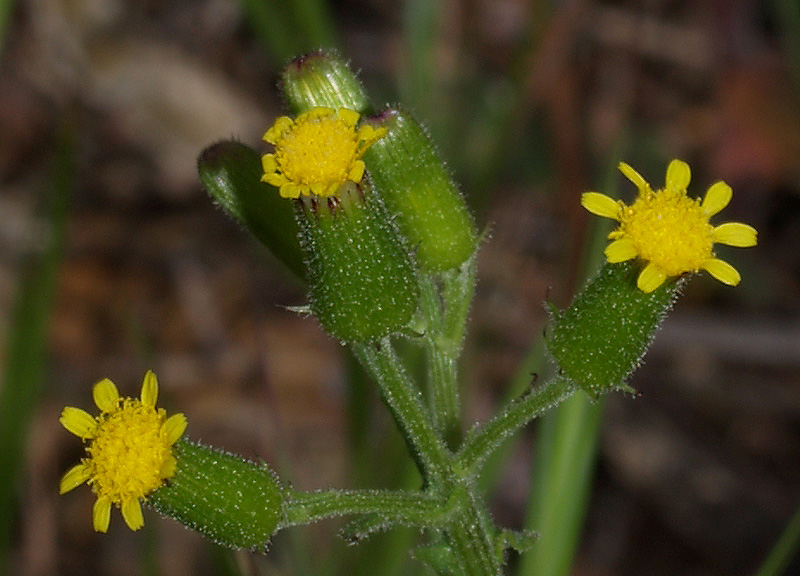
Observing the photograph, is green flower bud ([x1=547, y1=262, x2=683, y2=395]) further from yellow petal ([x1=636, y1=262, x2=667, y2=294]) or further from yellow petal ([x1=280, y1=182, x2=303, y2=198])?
yellow petal ([x1=280, y1=182, x2=303, y2=198])

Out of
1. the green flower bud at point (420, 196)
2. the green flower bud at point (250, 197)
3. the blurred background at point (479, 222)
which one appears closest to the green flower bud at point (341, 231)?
the green flower bud at point (420, 196)

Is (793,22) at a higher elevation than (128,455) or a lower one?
higher

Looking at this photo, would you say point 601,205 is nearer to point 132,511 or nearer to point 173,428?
point 173,428

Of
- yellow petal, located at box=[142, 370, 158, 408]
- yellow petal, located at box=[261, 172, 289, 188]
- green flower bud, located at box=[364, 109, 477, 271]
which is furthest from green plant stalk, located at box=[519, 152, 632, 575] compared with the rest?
yellow petal, located at box=[142, 370, 158, 408]

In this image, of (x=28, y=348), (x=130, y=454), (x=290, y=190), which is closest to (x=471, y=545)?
(x=130, y=454)

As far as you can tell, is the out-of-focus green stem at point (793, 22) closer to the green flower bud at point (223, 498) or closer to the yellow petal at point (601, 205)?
the yellow petal at point (601, 205)

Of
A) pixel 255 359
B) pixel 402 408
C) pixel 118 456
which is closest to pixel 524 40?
pixel 255 359

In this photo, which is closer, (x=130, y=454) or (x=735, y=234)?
(x=130, y=454)
